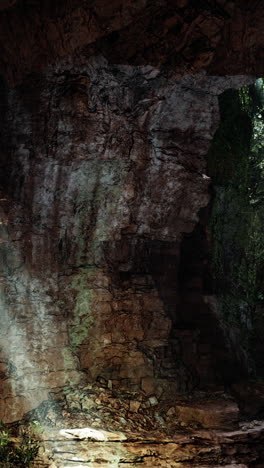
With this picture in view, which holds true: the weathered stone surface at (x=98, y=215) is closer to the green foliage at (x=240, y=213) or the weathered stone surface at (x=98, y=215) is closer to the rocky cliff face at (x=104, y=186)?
the rocky cliff face at (x=104, y=186)

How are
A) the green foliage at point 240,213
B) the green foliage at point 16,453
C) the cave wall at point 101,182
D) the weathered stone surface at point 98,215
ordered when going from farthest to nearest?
the green foliage at point 240,213 → the weathered stone surface at point 98,215 → the cave wall at point 101,182 → the green foliage at point 16,453

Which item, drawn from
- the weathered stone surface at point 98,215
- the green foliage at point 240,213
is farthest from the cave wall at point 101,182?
the green foliage at point 240,213

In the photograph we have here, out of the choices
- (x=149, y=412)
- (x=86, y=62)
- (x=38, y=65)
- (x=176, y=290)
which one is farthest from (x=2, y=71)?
(x=149, y=412)

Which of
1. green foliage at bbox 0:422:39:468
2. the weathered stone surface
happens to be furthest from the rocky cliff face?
green foliage at bbox 0:422:39:468

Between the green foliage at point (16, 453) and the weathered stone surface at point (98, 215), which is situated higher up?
the weathered stone surface at point (98, 215)

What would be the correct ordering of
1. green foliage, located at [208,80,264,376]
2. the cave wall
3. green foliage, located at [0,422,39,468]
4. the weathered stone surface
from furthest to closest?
green foliage, located at [208,80,264,376] → the weathered stone surface → the cave wall → green foliage, located at [0,422,39,468]

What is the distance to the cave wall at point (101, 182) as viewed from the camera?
5953 millimetres

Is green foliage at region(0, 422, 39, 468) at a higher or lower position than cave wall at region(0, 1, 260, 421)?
lower

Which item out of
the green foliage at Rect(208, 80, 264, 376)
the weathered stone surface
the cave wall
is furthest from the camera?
the green foliage at Rect(208, 80, 264, 376)

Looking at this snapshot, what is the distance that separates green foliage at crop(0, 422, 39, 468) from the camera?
4.98m

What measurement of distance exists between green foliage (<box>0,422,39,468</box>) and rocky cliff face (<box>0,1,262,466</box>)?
552 millimetres

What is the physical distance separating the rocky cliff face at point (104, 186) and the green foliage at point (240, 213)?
120 centimetres

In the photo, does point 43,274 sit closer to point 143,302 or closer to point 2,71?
point 143,302

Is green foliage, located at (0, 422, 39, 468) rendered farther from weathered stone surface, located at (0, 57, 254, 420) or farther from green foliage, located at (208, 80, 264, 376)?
green foliage, located at (208, 80, 264, 376)
